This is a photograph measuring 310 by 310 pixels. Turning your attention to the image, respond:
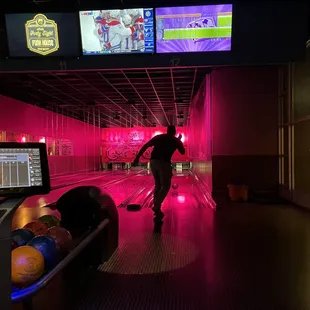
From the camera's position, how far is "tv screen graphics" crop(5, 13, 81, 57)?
461 cm

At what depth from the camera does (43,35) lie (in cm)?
465

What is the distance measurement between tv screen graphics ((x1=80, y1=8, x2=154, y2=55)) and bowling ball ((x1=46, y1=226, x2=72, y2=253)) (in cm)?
271

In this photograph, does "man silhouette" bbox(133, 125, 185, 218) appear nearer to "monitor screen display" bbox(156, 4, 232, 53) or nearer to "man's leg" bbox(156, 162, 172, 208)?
"man's leg" bbox(156, 162, 172, 208)

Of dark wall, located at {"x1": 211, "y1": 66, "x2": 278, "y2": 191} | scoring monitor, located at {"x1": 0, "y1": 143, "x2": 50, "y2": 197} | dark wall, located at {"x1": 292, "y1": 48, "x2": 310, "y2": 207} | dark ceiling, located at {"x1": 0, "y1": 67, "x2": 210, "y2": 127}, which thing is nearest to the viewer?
scoring monitor, located at {"x1": 0, "y1": 143, "x2": 50, "y2": 197}

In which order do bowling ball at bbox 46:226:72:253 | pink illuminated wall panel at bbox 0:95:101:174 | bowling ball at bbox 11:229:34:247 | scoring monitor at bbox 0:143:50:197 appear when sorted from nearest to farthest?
scoring monitor at bbox 0:143:50:197
bowling ball at bbox 11:229:34:247
bowling ball at bbox 46:226:72:253
pink illuminated wall panel at bbox 0:95:101:174

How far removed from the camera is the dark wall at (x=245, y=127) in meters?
8.84

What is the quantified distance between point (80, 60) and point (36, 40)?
66cm

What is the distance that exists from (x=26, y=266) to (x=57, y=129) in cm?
1654

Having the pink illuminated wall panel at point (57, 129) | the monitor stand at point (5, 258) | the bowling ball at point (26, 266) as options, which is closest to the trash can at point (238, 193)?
the bowling ball at point (26, 266)

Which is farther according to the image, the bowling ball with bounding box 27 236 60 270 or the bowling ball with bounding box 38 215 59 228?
the bowling ball with bounding box 38 215 59 228

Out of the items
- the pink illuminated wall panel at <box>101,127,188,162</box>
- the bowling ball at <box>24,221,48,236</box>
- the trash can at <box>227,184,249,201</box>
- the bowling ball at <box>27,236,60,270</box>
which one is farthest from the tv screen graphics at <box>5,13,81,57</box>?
the pink illuminated wall panel at <box>101,127,188,162</box>

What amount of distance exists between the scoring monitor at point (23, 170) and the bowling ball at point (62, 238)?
110 centimetres

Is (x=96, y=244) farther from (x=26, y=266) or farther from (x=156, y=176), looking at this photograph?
(x=156, y=176)

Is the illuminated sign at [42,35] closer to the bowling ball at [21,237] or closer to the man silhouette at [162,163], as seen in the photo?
the man silhouette at [162,163]
